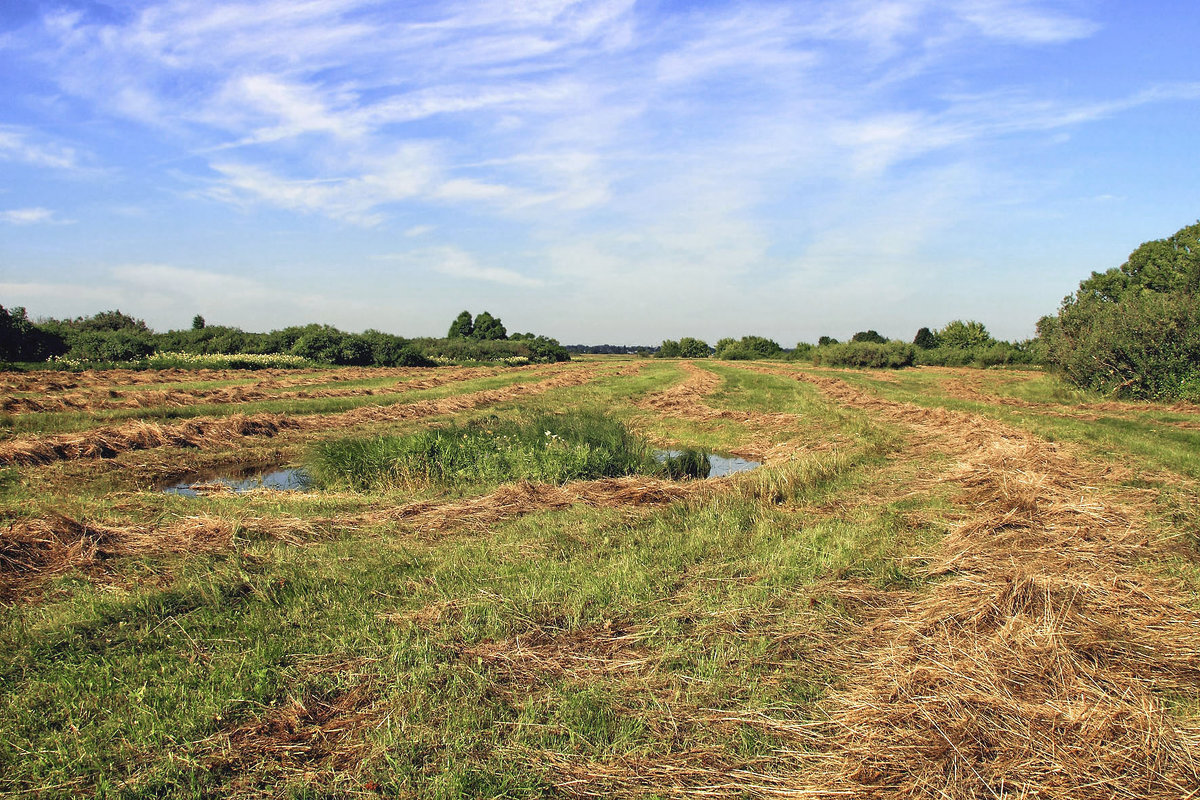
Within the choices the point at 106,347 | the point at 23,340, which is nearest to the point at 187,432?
the point at 106,347

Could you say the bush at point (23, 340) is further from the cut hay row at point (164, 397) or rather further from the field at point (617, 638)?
the field at point (617, 638)

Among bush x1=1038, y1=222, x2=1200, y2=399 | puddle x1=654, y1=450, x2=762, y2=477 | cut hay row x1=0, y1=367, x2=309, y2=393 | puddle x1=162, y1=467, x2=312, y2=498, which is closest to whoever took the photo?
puddle x1=162, y1=467, x2=312, y2=498

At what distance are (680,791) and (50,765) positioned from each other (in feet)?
9.12

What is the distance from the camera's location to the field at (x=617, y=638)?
2.74 metres

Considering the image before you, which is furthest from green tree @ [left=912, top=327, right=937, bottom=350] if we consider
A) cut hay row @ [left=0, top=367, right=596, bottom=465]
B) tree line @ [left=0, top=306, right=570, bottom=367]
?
cut hay row @ [left=0, top=367, right=596, bottom=465]

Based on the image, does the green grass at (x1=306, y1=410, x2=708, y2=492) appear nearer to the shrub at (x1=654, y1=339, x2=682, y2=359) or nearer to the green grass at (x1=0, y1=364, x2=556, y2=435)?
the green grass at (x1=0, y1=364, x2=556, y2=435)

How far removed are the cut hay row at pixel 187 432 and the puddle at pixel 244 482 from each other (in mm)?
1894

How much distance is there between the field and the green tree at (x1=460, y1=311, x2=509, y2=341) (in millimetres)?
78826

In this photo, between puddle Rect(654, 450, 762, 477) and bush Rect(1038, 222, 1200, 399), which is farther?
bush Rect(1038, 222, 1200, 399)

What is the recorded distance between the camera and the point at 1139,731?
9.11ft

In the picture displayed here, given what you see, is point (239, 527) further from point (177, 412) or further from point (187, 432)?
point (177, 412)

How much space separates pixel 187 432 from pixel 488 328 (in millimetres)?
75489

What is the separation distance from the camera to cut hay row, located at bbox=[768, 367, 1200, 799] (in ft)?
8.48

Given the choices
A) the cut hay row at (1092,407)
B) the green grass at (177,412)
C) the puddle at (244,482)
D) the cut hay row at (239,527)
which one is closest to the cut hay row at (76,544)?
the cut hay row at (239,527)
